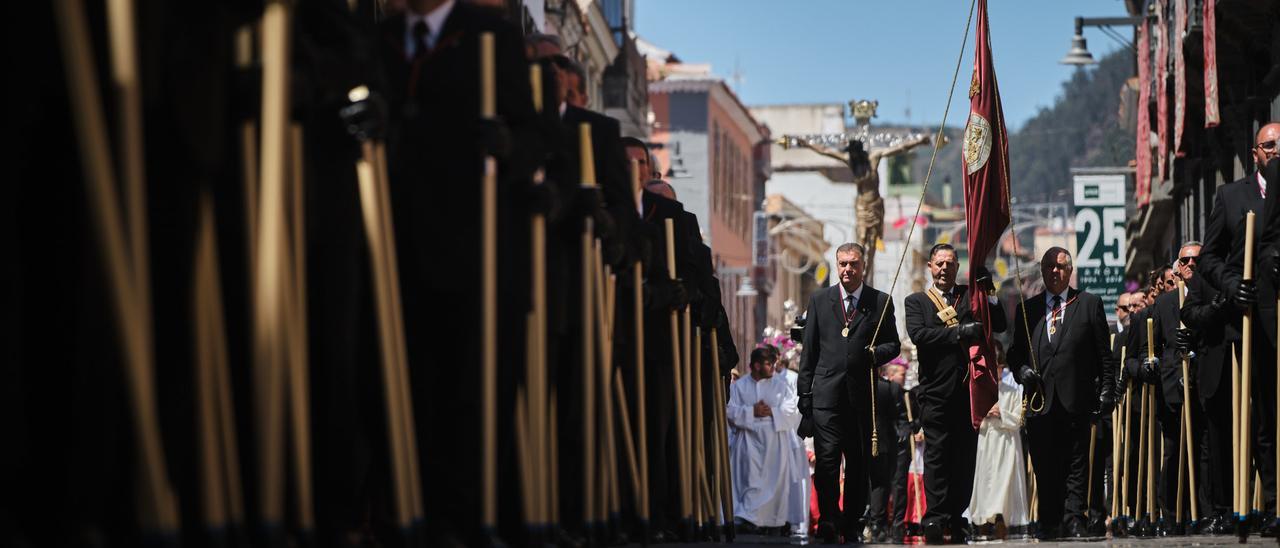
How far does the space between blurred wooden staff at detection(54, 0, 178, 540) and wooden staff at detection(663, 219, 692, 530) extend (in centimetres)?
655

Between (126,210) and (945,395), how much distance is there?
9.36 metres

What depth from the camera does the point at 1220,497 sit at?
14.0 m

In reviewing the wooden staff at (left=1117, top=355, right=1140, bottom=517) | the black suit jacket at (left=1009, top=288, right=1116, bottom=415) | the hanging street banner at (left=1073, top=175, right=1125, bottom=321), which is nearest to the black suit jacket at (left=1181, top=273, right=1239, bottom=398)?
the black suit jacket at (left=1009, top=288, right=1116, bottom=415)

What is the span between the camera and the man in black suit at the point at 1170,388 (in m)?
15.0

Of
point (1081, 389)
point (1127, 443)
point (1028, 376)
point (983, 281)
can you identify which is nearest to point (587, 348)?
point (983, 281)

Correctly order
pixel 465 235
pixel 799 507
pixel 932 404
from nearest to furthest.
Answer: pixel 465 235 < pixel 932 404 < pixel 799 507

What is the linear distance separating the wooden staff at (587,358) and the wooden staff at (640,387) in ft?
3.33

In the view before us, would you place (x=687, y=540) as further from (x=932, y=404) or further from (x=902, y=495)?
(x=902, y=495)

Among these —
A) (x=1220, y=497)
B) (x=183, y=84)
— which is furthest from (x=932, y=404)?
(x=183, y=84)

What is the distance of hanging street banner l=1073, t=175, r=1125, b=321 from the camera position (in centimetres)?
3650

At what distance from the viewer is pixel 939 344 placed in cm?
1380

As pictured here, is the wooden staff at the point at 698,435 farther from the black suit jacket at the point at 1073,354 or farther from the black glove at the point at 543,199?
the black glove at the point at 543,199

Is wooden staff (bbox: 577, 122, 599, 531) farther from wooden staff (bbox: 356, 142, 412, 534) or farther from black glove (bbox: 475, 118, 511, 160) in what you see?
wooden staff (bbox: 356, 142, 412, 534)

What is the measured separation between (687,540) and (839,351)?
2753mm
